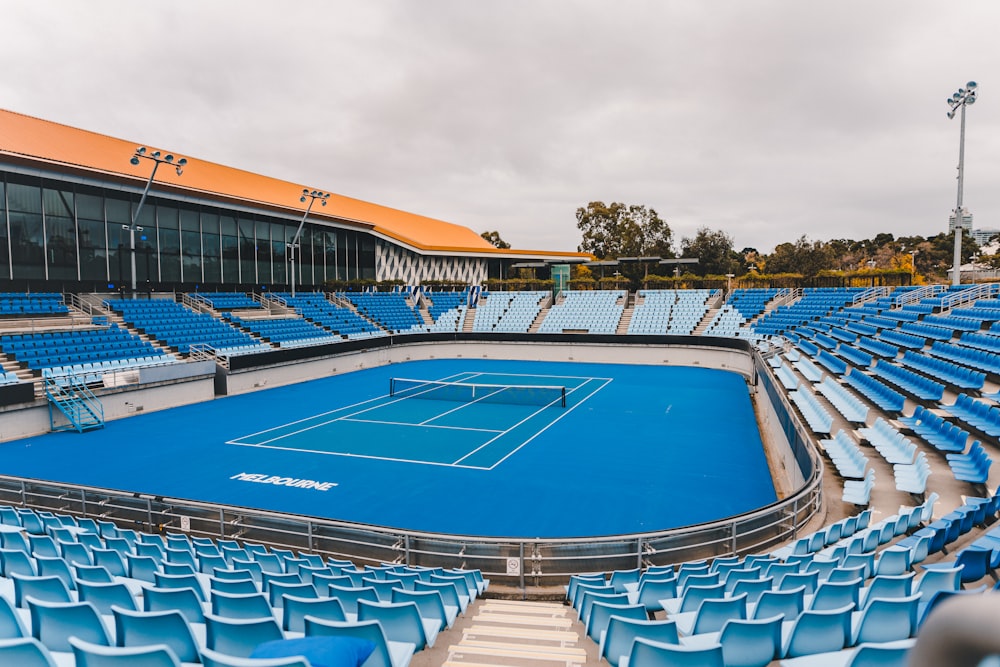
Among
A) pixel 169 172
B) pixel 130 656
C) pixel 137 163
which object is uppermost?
pixel 169 172

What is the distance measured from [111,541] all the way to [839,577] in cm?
948

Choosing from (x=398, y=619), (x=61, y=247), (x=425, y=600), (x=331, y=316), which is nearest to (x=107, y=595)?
(x=398, y=619)

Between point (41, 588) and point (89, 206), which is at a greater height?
point (89, 206)

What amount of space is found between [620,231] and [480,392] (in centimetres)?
6701

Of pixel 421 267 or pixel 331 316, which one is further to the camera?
pixel 421 267

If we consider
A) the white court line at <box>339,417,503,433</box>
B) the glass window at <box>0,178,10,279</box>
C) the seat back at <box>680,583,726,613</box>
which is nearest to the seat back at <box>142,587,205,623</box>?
the seat back at <box>680,583,726,613</box>

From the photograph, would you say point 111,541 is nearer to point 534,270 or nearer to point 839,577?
point 839,577

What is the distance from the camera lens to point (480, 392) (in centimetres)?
2862

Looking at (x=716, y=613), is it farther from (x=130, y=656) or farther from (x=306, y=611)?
(x=130, y=656)

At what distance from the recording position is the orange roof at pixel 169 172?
31.1 metres

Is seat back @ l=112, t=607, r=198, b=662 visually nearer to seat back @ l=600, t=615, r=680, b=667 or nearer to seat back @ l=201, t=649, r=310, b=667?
seat back @ l=201, t=649, r=310, b=667

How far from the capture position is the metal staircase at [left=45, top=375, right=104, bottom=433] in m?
21.9

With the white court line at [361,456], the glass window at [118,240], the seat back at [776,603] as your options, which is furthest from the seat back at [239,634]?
the glass window at [118,240]

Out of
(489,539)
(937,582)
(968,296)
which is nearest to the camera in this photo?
(937,582)
